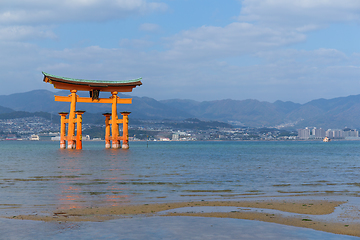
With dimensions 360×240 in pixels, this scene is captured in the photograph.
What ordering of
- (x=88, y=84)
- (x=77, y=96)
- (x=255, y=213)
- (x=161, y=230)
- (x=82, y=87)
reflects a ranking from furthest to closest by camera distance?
(x=77, y=96) < (x=82, y=87) < (x=88, y=84) < (x=255, y=213) < (x=161, y=230)

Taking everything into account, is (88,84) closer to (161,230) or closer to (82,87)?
(82,87)

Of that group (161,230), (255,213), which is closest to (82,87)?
(255,213)

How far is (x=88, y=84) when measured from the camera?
68000mm

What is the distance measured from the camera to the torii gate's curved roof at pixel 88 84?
64938 millimetres

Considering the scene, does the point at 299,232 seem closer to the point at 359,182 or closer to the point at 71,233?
the point at 71,233

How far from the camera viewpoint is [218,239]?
8.41 meters

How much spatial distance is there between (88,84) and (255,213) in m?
60.3

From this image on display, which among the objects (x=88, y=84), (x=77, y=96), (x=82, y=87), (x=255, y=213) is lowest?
(x=255, y=213)

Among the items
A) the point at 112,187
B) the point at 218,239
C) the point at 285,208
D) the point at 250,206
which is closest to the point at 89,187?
the point at 112,187

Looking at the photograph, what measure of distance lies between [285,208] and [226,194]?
4021 mm

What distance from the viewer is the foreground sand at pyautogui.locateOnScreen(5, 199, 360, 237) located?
393 inches

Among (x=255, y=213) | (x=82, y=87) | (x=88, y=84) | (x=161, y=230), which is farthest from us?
(x=82, y=87)

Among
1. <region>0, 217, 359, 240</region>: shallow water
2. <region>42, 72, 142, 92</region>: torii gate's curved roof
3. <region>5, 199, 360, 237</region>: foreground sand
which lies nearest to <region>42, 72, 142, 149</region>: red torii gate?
<region>42, 72, 142, 92</region>: torii gate's curved roof

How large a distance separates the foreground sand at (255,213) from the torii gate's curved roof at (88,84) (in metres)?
56.0
